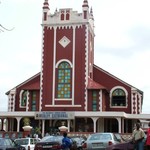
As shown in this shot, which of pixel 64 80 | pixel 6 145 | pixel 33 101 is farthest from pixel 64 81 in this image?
pixel 6 145

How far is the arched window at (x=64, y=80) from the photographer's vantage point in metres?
46.5

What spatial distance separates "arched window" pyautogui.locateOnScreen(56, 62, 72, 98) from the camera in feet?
153

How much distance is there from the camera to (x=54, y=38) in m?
47.8

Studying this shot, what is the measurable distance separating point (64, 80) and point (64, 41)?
15.5ft

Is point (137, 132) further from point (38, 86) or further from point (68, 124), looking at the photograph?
point (38, 86)

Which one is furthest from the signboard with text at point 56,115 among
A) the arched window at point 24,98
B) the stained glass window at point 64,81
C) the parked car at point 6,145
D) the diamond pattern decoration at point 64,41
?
the parked car at point 6,145

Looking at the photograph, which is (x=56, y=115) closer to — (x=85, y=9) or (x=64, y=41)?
(x=64, y=41)

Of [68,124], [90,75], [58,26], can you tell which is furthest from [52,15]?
[68,124]

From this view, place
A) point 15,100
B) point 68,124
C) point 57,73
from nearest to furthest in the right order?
point 68,124
point 57,73
point 15,100

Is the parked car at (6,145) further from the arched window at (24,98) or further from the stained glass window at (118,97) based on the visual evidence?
the arched window at (24,98)

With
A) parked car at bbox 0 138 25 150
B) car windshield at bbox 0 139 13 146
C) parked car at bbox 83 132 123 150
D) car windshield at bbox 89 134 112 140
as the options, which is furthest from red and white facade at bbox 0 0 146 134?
car windshield at bbox 0 139 13 146

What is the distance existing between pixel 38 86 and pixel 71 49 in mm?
6020

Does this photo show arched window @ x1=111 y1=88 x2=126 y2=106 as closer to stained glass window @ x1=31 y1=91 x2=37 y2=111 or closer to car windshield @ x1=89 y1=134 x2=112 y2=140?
stained glass window @ x1=31 y1=91 x2=37 y2=111

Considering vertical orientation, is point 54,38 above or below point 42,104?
above
